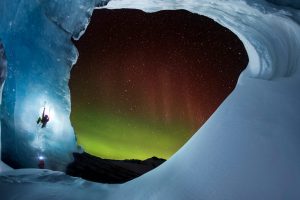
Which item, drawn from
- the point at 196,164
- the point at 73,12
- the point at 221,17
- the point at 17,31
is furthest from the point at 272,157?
the point at 17,31

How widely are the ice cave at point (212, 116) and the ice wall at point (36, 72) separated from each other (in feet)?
0.08

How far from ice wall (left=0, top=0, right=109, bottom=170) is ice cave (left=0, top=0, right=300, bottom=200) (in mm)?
23

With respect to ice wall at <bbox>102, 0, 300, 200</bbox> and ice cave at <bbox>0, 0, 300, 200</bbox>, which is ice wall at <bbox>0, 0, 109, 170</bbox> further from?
ice wall at <bbox>102, 0, 300, 200</bbox>

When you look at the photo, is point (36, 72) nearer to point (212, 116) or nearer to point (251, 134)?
point (212, 116)

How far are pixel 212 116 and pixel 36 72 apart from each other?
490 cm

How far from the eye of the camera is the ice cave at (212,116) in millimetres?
3885

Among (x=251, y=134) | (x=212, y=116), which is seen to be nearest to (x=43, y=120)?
(x=212, y=116)

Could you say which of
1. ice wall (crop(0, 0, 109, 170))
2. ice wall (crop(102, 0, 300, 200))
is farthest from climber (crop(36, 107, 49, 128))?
ice wall (crop(102, 0, 300, 200))

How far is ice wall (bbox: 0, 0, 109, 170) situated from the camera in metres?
7.43

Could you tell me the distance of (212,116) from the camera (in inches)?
201

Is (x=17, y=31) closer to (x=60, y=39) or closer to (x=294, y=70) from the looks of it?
(x=60, y=39)

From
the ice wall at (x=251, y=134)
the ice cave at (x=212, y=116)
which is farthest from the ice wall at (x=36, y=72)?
the ice wall at (x=251, y=134)

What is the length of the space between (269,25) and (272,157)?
1.87 metres

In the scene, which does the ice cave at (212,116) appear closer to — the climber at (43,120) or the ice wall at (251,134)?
the ice wall at (251,134)
